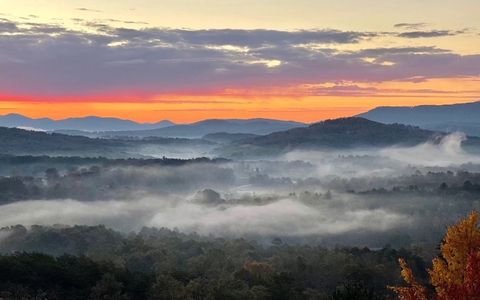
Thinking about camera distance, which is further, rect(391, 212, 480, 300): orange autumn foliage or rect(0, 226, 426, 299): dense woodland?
rect(0, 226, 426, 299): dense woodland

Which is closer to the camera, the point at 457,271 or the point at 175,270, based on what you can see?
the point at 457,271

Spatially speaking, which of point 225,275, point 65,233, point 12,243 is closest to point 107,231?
point 65,233

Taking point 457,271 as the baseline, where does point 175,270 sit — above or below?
below

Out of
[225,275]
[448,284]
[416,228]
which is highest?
[448,284]

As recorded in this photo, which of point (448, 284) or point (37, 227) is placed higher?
point (448, 284)

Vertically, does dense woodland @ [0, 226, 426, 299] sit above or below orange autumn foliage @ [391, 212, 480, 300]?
below

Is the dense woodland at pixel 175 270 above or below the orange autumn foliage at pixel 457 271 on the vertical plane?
below

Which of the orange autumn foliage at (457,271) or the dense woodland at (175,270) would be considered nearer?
the orange autumn foliage at (457,271)

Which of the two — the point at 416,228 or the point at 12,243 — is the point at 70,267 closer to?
the point at 12,243
